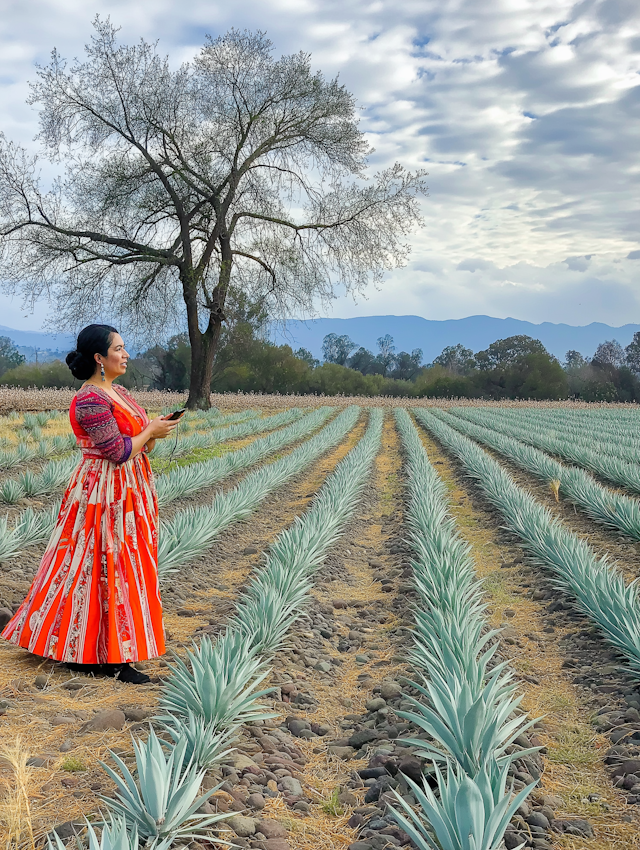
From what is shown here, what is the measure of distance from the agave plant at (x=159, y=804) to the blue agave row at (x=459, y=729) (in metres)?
0.60

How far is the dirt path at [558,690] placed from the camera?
230 centimetres

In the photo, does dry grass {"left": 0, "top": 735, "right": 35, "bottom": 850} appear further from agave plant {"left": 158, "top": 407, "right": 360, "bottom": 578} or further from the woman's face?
agave plant {"left": 158, "top": 407, "right": 360, "bottom": 578}

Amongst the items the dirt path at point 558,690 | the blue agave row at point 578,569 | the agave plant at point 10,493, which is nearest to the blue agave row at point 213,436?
the agave plant at point 10,493

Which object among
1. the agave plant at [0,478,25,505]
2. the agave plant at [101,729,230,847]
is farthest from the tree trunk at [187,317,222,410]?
the agave plant at [101,729,230,847]

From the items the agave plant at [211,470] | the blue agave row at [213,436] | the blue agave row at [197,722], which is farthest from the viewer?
the blue agave row at [213,436]

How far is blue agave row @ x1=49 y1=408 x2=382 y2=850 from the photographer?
189 centimetres

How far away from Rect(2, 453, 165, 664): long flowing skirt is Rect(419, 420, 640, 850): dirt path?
188 cm

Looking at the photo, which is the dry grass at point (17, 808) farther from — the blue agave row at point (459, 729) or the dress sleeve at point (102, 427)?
the dress sleeve at point (102, 427)

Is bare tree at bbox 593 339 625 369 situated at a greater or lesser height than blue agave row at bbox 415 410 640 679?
greater

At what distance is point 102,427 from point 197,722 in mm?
1414

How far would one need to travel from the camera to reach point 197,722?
2385 millimetres

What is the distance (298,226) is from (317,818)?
19.3 m

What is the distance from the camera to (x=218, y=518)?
19.3 feet

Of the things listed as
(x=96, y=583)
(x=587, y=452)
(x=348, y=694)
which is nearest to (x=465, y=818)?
(x=348, y=694)
